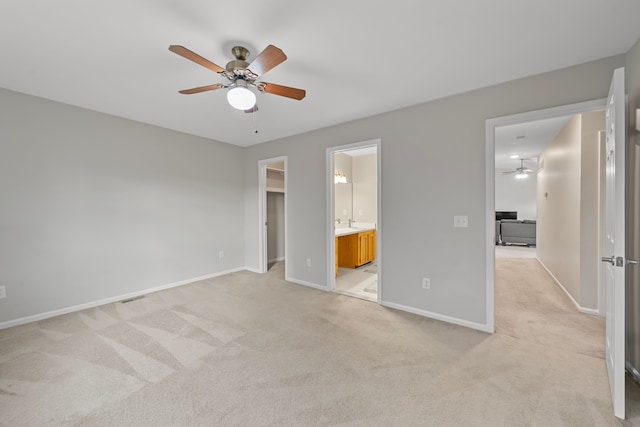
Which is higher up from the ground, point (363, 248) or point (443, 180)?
point (443, 180)

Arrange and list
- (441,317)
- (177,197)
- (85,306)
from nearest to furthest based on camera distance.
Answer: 1. (441,317)
2. (85,306)
3. (177,197)

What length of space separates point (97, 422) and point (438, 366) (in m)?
2.29

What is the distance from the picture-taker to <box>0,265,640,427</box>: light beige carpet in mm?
1579

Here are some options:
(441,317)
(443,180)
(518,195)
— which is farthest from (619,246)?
(518,195)

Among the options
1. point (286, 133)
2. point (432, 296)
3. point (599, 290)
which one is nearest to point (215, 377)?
point (432, 296)

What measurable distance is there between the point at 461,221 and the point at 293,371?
219cm

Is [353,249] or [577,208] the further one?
[353,249]

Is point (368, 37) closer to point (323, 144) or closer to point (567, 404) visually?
point (323, 144)

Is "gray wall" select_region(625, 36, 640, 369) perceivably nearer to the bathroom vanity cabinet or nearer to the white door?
the white door

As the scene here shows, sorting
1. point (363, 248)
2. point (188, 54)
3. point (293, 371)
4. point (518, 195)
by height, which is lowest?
point (293, 371)

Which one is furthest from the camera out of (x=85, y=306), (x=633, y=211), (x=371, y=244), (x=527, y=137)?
(x=371, y=244)

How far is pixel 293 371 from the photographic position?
6.53 ft

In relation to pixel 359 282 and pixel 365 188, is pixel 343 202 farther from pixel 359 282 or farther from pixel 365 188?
pixel 359 282

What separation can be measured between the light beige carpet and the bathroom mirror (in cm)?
328
